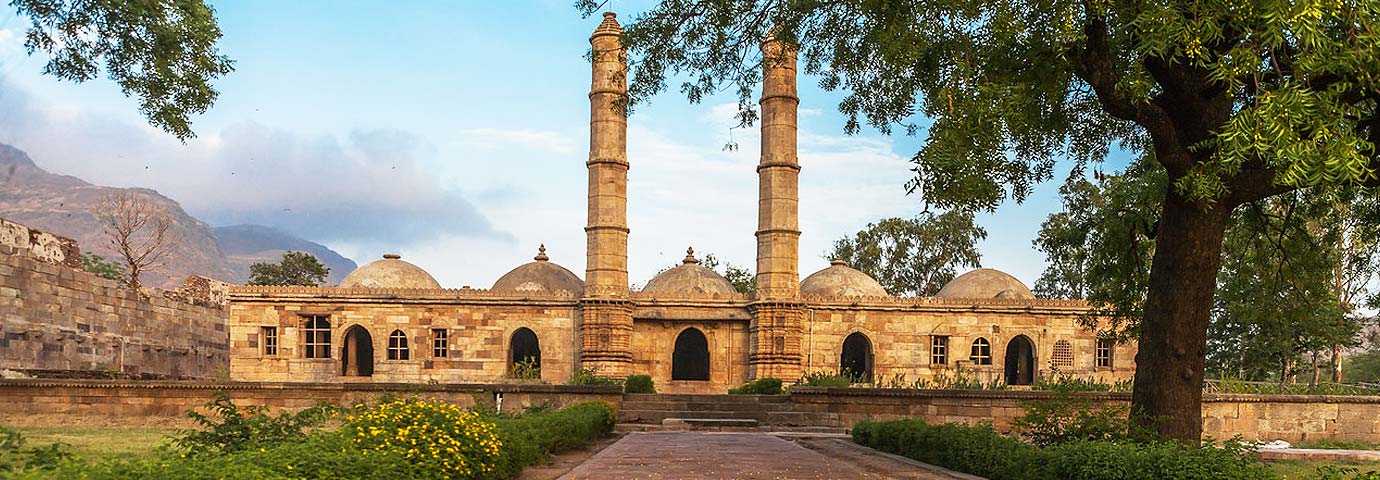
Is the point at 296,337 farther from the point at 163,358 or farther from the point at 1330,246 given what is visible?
the point at 1330,246

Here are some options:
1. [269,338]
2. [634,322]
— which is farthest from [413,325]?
[634,322]

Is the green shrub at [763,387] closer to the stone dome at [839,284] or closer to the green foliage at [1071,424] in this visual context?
the stone dome at [839,284]

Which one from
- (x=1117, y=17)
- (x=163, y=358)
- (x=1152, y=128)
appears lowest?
(x=163, y=358)

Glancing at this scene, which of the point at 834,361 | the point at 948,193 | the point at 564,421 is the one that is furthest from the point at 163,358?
the point at 948,193

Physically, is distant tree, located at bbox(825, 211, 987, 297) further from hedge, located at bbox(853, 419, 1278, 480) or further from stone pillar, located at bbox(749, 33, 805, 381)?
hedge, located at bbox(853, 419, 1278, 480)

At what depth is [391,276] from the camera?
32.3m

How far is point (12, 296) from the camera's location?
73.8 feet

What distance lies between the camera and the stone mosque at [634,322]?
2952 cm

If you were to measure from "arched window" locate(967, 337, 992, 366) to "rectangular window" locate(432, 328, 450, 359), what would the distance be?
571 inches

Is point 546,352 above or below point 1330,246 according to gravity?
below

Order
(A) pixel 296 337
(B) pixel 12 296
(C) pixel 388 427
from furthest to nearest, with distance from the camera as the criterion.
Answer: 1. (A) pixel 296 337
2. (B) pixel 12 296
3. (C) pixel 388 427

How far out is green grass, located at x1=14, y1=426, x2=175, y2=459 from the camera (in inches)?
496

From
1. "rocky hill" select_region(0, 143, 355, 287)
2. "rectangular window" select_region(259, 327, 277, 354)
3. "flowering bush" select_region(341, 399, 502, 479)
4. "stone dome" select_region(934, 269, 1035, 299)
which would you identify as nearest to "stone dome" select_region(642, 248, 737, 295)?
"stone dome" select_region(934, 269, 1035, 299)

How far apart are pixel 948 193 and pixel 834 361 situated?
65.5ft
